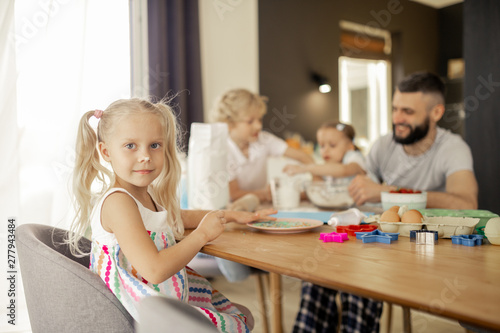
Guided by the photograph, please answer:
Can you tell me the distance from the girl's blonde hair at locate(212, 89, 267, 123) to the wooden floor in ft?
3.95

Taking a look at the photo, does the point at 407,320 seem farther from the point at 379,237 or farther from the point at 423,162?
the point at 379,237

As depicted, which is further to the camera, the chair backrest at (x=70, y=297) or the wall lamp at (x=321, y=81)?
the wall lamp at (x=321, y=81)

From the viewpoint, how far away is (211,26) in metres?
3.57

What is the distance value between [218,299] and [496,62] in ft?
6.92

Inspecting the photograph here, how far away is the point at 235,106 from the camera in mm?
2520

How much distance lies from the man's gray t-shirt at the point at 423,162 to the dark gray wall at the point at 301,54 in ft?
6.09

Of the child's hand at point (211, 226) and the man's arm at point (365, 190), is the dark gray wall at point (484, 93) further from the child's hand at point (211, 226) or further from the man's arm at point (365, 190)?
the child's hand at point (211, 226)

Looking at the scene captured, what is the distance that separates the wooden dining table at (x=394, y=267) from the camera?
1.95 feet

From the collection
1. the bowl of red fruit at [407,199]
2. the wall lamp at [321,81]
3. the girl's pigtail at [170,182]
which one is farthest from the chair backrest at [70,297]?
the wall lamp at [321,81]

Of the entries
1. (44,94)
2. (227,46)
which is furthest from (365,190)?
(227,46)

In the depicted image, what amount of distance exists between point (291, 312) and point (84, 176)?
6.26 feet

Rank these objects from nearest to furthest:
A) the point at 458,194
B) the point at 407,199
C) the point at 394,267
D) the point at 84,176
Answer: the point at 394,267, the point at 84,176, the point at 407,199, the point at 458,194

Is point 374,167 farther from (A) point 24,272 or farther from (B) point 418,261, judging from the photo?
(A) point 24,272

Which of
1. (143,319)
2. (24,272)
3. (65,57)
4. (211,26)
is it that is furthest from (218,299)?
(211,26)
